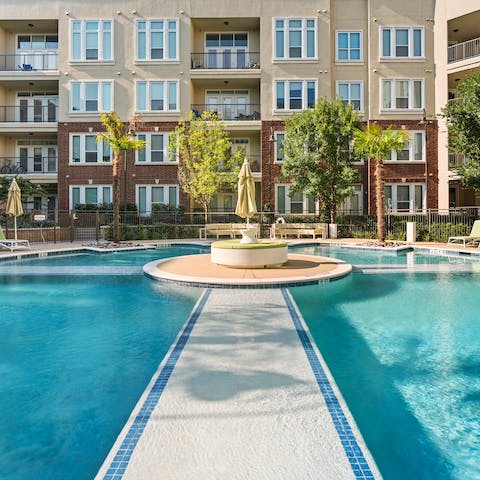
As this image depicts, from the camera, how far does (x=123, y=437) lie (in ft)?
12.1

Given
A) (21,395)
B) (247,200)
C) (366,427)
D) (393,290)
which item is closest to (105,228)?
(247,200)

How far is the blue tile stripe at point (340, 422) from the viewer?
3.27 metres

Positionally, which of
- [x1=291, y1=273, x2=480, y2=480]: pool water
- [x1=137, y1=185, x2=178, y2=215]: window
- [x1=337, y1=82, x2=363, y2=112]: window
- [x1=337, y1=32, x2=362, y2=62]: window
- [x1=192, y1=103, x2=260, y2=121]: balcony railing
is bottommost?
[x1=291, y1=273, x2=480, y2=480]: pool water

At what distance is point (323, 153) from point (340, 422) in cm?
2327

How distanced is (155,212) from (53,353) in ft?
75.1

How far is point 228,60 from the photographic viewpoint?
31.1 m

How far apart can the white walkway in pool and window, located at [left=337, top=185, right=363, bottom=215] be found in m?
25.4

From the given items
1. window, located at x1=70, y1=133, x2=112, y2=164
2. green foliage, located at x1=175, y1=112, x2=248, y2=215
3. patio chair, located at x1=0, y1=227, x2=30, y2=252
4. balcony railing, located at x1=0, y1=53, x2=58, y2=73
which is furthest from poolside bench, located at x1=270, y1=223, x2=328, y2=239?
balcony railing, located at x1=0, y1=53, x2=58, y2=73

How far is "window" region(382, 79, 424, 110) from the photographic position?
30266mm

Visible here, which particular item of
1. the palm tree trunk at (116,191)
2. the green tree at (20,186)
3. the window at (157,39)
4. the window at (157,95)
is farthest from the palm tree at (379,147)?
the green tree at (20,186)

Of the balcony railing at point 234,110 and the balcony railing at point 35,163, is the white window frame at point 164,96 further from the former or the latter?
the balcony railing at point 35,163

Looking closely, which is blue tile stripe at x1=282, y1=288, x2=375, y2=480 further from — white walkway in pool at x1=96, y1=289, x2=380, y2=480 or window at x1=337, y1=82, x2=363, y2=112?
window at x1=337, y1=82, x2=363, y2=112

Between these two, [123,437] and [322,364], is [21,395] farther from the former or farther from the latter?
[322,364]

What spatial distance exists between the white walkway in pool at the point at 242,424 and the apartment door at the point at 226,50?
2796 cm
